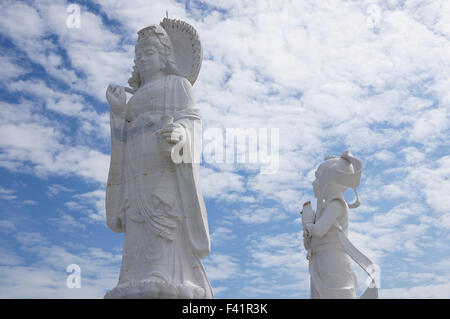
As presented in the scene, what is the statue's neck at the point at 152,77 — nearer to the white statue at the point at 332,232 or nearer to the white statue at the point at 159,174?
the white statue at the point at 159,174

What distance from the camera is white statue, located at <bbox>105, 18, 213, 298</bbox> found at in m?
8.57

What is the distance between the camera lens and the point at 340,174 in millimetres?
8836

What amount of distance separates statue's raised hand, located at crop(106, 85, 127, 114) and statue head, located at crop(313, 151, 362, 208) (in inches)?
143

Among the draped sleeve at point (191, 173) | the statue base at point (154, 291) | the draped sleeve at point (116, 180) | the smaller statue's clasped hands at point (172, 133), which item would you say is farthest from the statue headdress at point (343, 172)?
the draped sleeve at point (116, 180)

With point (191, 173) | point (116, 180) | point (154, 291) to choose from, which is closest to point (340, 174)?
point (191, 173)

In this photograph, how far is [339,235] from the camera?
856 cm

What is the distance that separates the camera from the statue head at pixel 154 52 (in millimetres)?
10078

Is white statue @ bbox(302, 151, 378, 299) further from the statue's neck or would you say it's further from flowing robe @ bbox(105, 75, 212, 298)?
the statue's neck

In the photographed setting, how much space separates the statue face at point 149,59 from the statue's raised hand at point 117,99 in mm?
575

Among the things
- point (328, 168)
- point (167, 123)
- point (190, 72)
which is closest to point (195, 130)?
point (167, 123)

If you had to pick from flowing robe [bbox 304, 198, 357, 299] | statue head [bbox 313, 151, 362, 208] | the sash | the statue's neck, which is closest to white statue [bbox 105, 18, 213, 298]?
the statue's neck

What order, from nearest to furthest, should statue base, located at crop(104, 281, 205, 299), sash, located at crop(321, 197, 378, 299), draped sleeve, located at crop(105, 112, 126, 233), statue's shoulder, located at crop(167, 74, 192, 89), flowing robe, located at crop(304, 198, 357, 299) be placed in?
sash, located at crop(321, 197, 378, 299) < statue base, located at crop(104, 281, 205, 299) < flowing robe, located at crop(304, 198, 357, 299) < draped sleeve, located at crop(105, 112, 126, 233) < statue's shoulder, located at crop(167, 74, 192, 89)
